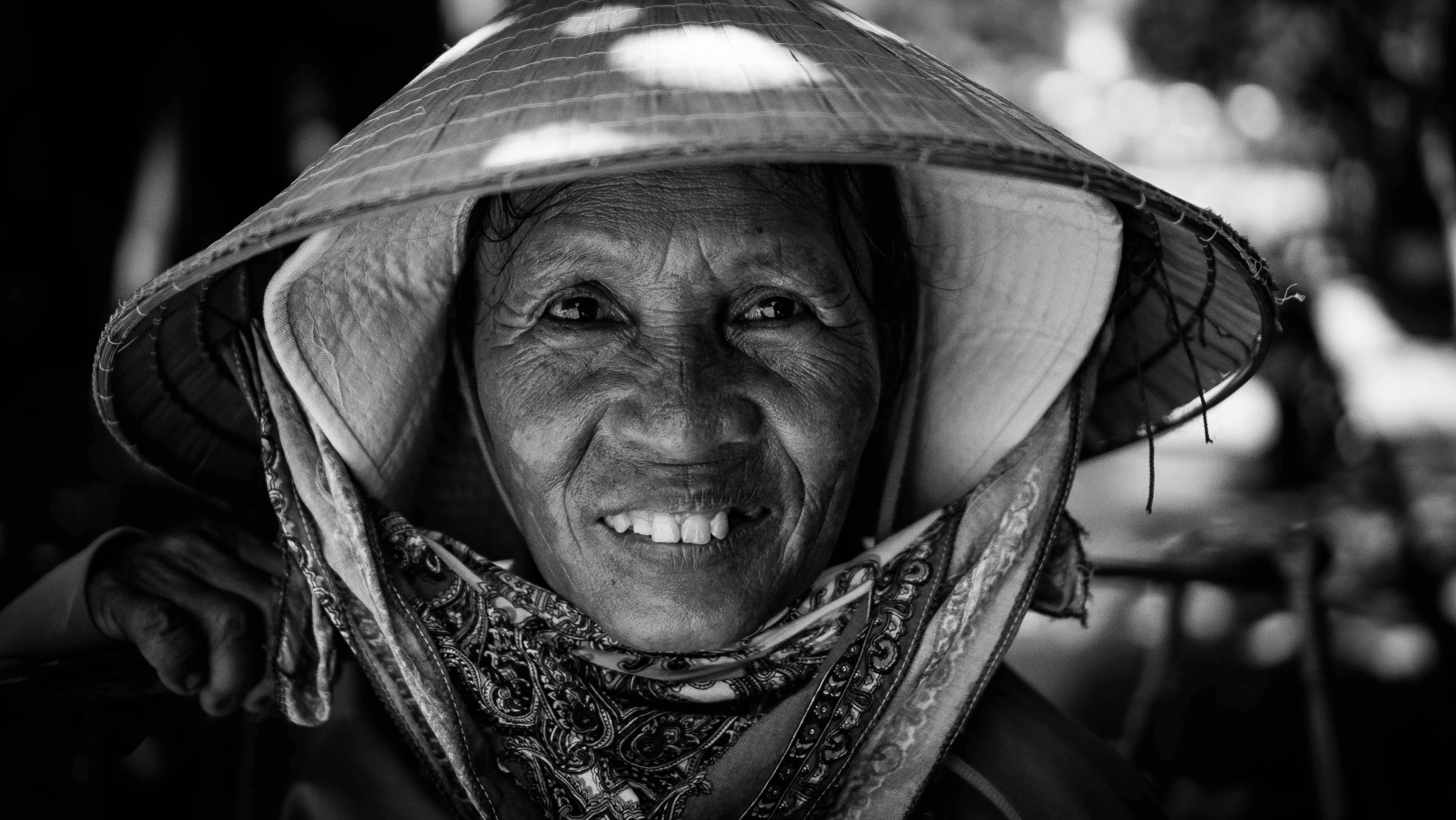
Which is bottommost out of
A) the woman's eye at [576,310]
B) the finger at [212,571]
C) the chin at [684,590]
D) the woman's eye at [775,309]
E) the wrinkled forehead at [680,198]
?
the finger at [212,571]

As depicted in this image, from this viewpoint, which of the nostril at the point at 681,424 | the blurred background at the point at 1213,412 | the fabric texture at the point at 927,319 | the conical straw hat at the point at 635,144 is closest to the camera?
the conical straw hat at the point at 635,144

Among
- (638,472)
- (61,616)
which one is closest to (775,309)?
(638,472)

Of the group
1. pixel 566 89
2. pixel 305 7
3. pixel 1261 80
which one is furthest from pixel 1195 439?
pixel 566 89

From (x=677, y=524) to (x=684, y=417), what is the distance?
0.14 m

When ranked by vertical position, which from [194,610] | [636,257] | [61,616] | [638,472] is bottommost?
[61,616]

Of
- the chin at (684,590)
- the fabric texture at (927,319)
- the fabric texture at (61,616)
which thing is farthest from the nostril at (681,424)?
the fabric texture at (61,616)

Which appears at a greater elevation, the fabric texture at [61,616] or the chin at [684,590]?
the chin at [684,590]

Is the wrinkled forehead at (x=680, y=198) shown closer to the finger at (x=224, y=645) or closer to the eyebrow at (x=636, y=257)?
the eyebrow at (x=636, y=257)

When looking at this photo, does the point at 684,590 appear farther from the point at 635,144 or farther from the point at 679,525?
the point at 635,144

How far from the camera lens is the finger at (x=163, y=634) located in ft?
4.80

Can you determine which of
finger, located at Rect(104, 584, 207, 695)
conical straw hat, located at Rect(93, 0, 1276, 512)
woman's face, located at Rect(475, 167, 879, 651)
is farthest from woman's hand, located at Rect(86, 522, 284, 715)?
woman's face, located at Rect(475, 167, 879, 651)

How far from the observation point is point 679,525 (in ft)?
4.91

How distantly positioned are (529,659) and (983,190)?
919 millimetres

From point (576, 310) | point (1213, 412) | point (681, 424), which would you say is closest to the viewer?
point (681, 424)
